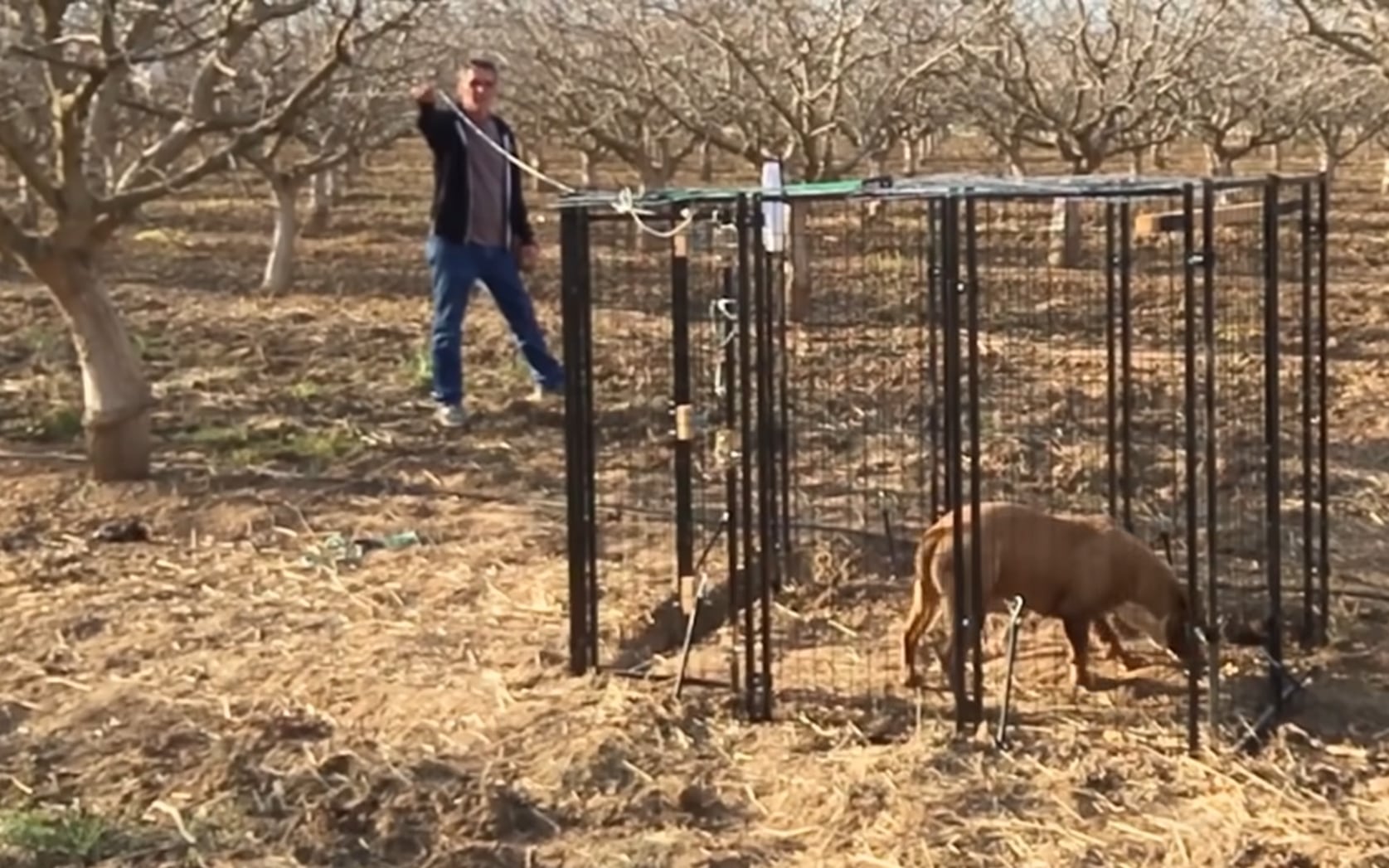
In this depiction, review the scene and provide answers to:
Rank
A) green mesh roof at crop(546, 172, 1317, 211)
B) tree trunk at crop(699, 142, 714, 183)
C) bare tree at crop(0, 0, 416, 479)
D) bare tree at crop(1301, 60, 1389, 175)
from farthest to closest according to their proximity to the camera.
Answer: tree trunk at crop(699, 142, 714, 183) < bare tree at crop(1301, 60, 1389, 175) < bare tree at crop(0, 0, 416, 479) < green mesh roof at crop(546, 172, 1317, 211)

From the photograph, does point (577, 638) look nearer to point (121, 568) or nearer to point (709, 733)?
point (709, 733)

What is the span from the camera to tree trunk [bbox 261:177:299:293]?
59.8 feet

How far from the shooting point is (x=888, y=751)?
16.8 ft

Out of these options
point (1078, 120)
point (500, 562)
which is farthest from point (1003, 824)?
point (1078, 120)

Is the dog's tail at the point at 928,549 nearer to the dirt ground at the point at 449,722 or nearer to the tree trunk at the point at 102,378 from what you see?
the dirt ground at the point at 449,722

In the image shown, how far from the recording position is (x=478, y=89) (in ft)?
29.7

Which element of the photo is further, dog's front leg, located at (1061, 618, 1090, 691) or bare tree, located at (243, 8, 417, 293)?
bare tree, located at (243, 8, 417, 293)

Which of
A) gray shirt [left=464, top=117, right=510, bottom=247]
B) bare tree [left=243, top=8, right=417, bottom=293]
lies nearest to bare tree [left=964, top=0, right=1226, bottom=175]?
bare tree [left=243, top=8, right=417, bottom=293]

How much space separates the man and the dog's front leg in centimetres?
446

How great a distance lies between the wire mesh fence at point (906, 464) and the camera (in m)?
5.21

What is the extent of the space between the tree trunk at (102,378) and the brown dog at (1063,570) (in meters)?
4.27

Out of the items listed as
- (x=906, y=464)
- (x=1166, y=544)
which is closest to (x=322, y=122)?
(x=906, y=464)

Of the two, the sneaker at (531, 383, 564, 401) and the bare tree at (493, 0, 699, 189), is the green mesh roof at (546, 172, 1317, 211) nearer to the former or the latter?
the sneaker at (531, 383, 564, 401)

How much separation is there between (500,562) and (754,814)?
8.74ft
